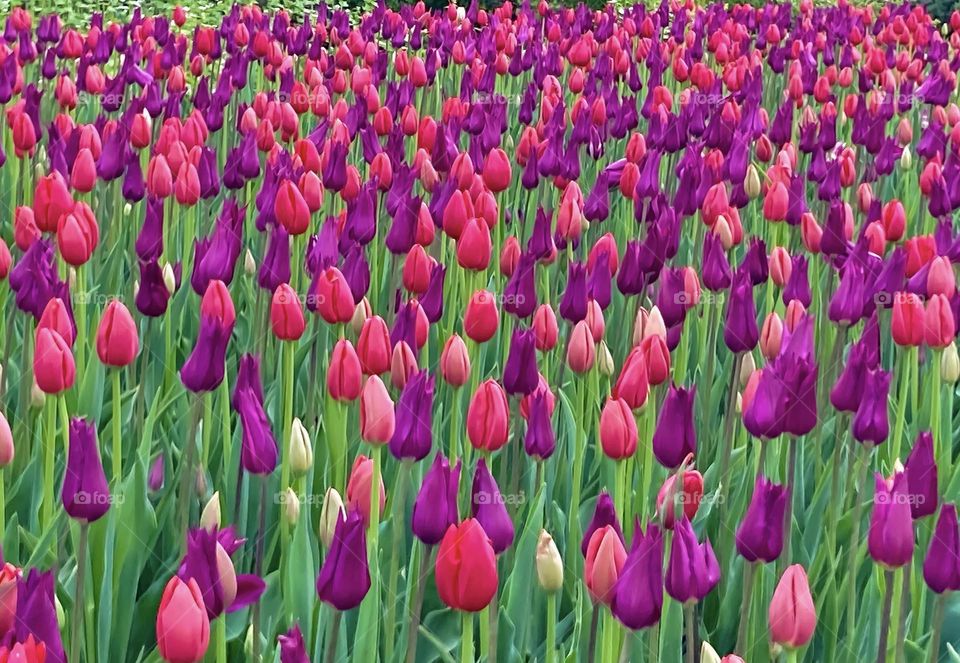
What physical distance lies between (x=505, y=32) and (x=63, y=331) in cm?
548

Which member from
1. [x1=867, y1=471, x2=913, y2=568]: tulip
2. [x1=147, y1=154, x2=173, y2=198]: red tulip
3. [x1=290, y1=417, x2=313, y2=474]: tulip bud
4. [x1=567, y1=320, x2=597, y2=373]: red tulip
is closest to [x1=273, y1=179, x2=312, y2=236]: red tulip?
[x1=147, y1=154, x2=173, y2=198]: red tulip

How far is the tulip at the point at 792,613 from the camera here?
1606mm

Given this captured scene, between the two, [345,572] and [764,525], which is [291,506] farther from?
[764,525]

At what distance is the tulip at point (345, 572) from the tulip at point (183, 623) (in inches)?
7.6

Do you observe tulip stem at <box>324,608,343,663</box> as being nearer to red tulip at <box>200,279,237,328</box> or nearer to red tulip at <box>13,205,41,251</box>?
red tulip at <box>200,279,237,328</box>

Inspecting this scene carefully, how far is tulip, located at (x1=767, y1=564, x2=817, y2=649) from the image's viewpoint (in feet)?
5.27

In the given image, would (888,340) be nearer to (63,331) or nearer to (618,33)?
(63,331)

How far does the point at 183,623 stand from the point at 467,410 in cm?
172

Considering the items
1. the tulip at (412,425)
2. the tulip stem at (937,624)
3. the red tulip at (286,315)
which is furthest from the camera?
the red tulip at (286,315)

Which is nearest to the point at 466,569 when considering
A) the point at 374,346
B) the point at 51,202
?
the point at 374,346

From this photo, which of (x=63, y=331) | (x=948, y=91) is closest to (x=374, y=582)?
(x=63, y=331)

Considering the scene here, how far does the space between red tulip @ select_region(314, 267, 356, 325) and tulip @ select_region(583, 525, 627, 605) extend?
3.67 feet

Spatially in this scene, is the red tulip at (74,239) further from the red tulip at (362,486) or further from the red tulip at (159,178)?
the red tulip at (362,486)

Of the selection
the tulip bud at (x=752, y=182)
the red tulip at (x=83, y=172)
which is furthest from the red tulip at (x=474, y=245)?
the tulip bud at (x=752, y=182)
